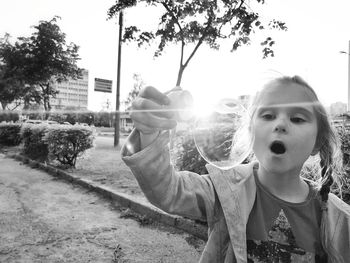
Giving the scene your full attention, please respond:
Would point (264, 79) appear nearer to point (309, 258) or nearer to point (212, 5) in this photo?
point (309, 258)

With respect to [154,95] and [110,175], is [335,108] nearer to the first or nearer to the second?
[154,95]

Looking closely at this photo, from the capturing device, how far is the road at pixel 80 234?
11.0ft

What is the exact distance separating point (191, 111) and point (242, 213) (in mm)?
561

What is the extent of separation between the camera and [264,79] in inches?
67.7

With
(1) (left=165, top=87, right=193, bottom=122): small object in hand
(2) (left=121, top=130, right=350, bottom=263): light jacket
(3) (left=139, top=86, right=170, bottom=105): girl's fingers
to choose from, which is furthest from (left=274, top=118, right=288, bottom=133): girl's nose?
(3) (left=139, top=86, right=170, bottom=105): girl's fingers

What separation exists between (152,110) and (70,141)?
27.4ft

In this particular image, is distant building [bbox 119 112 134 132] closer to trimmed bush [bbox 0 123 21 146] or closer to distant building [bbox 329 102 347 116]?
distant building [bbox 329 102 347 116]

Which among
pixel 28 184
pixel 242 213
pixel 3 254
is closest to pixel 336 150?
pixel 242 213

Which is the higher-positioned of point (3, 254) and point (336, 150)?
point (336, 150)

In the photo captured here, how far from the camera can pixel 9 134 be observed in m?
17.9

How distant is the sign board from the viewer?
16078mm

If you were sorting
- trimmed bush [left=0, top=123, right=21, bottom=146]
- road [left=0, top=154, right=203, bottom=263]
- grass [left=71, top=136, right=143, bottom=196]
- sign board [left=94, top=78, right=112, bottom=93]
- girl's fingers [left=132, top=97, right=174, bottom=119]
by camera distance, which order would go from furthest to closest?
trimmed bush [left=0, top=123, right=21, bottom=146], sign board [left=94, top=78, right=112, bottom=93], grass [left=71, top=136, right=143, bottom=196], road [left=0, top=154, right=203, bottom=263], girl's fingers [left=132, top=97, right=174, bottom=119]

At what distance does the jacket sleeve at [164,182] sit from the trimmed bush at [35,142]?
9.88 metres

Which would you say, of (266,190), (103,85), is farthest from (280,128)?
(103,85)
